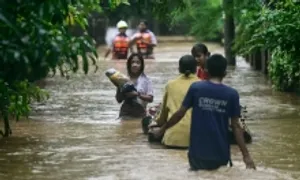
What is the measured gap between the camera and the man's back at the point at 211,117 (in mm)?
7512

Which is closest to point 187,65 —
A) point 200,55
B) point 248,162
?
point 200,55

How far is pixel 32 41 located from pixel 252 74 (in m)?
→ 19.1

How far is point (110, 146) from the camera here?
10539 millimetres

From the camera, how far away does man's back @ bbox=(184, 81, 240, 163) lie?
7512 mm

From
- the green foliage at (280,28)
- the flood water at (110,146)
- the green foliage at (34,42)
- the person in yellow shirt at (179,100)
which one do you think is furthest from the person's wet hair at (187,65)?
the green foliage at (280,28)

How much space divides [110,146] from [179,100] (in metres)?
1.21

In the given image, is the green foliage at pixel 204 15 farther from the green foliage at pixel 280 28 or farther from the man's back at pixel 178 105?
the man's back at pixel 178 105

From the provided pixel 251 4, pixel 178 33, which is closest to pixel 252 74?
pixel 251 4

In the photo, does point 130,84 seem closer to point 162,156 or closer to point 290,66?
point 162,156

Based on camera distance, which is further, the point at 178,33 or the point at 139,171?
the point at 178,33

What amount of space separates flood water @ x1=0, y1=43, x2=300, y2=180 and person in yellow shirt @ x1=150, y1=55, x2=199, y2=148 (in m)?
0.16

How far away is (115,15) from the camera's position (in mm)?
38656

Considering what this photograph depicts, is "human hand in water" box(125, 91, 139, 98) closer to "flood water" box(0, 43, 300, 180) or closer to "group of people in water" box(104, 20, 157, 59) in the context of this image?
"flood water" box(0, 43, 300, 180)

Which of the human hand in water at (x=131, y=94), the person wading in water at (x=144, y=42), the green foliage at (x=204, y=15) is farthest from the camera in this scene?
the person wading in water at (x=144, y=42)
